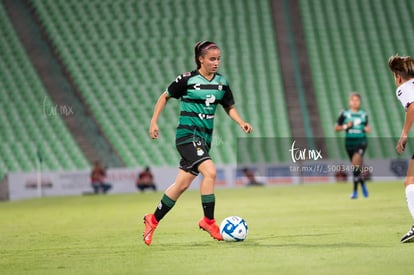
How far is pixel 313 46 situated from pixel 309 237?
21532 mm

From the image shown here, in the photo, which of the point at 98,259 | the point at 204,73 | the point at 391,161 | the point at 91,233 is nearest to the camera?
the point at 98,259

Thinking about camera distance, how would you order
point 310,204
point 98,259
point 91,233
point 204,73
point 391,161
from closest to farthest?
point 98,259 < point 204,73 < point 91,233 < point 310,204 < point 391,161

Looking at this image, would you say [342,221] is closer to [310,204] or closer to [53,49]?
[310,204]

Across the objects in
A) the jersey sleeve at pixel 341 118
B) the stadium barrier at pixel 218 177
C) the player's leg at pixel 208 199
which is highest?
the jersey sleeve at pixel 341 118

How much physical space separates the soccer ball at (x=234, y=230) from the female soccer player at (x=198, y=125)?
5.0 inches

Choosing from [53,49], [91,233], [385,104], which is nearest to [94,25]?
[53,49]

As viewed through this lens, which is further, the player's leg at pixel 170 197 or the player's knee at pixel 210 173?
the player's leg at pixel 170 197

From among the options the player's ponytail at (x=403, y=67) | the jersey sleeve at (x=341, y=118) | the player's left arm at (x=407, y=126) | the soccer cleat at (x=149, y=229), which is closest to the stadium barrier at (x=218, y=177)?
the jersey sleeve at (x=341, y=118)

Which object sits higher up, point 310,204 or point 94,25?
point 94,25

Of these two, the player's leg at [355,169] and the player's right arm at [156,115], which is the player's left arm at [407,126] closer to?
the player's right arm at [156,115]

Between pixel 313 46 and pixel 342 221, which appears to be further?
pixel 313 46

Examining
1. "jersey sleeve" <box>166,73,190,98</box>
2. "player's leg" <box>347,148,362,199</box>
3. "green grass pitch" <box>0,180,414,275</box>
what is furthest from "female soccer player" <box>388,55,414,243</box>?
"player's leg" <box>347,148,362,199</box>

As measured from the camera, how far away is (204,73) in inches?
328

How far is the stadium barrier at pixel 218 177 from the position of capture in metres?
22.2
